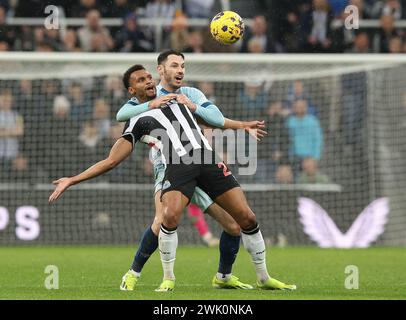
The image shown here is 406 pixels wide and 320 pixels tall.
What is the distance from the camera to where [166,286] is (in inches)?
367

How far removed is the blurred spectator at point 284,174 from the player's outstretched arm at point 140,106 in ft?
25.4

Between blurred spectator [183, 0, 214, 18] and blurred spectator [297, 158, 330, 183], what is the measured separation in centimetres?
362

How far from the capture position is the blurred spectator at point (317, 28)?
18370 millimetres

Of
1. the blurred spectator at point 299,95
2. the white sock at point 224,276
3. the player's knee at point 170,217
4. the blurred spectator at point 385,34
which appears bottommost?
the white sock at point 224,276

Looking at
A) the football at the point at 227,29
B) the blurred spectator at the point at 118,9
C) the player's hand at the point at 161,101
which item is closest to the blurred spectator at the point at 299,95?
the blurred spectator at the point at 118,9

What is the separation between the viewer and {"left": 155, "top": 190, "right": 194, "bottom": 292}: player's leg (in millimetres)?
9164

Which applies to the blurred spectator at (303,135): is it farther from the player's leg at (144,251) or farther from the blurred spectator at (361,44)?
the player's leg at (144,251)

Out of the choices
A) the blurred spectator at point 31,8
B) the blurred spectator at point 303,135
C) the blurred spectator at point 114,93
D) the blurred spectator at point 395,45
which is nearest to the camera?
the blurred spectator at point 303,135

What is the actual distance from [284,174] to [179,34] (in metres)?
3.05

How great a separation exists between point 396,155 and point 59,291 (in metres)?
9.32

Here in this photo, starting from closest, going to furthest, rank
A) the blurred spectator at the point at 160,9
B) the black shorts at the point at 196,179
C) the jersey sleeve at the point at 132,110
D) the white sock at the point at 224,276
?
the black shorts at the point at 196,179 → the jersey sleeve at the point at 132,110 → the white sock at the point at 224,276 → the blurred spectator at the point at 160,9

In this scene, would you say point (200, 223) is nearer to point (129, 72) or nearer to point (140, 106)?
point (129, 72)

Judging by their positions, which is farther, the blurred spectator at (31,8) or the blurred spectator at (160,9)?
the blurred spectator at (160,9)
